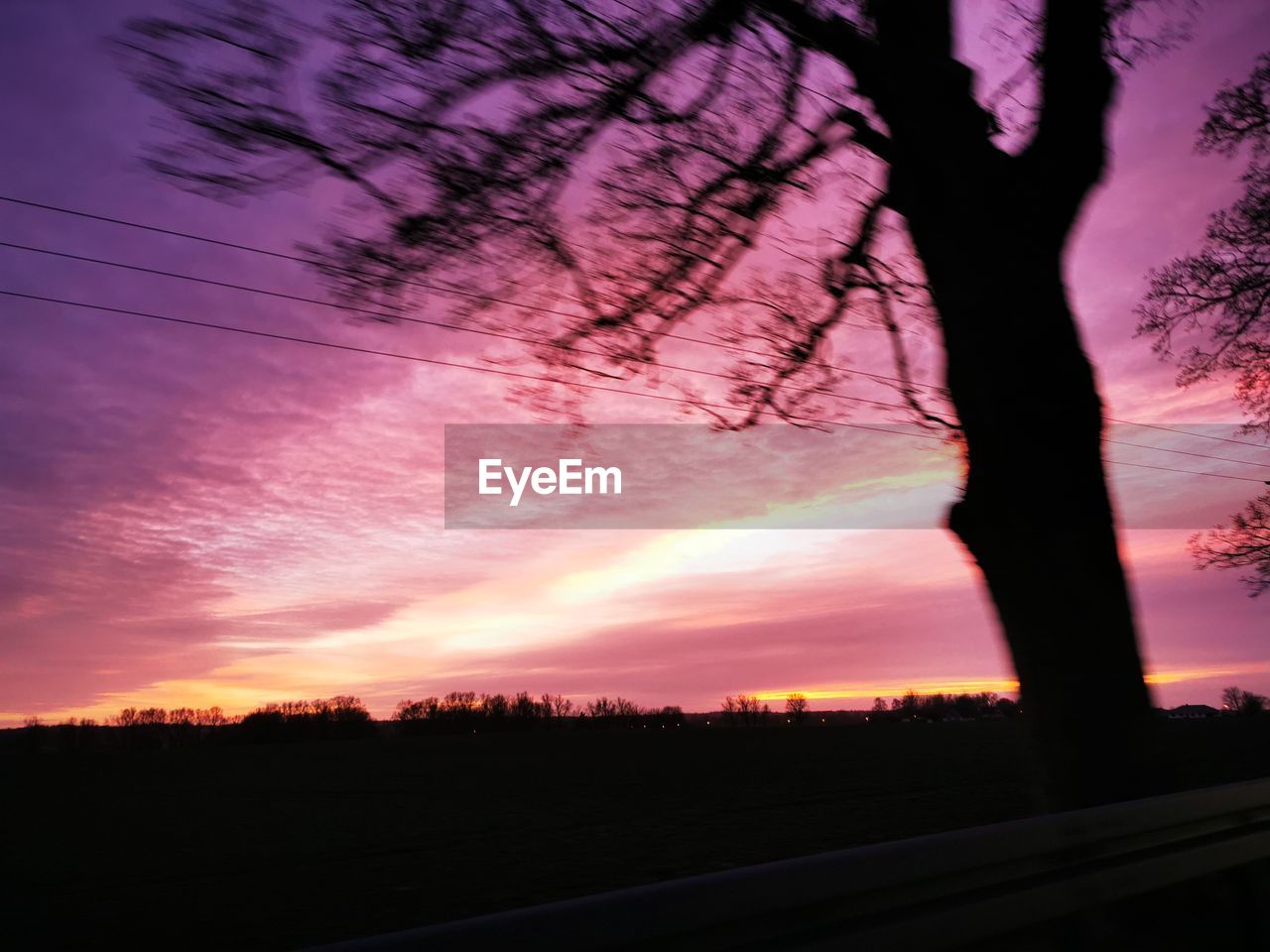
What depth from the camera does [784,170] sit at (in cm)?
650

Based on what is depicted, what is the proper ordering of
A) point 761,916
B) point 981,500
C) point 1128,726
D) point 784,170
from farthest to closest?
point 784,170, point 981,500, point 1128,726, point 761,916

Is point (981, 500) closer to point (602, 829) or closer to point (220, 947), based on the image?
point (220, 947)

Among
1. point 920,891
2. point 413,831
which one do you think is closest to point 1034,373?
point 920,891

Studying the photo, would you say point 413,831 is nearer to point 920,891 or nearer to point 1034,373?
point 1034,373

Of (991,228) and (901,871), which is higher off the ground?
(991,228)

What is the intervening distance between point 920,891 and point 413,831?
13106mm

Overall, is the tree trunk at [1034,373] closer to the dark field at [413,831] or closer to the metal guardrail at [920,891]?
the metal guardrail at [920,891]

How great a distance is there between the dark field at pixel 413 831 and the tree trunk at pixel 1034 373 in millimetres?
596

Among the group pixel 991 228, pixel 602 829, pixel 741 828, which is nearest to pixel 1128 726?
pixel 991 228

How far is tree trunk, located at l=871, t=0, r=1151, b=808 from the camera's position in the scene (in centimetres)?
480

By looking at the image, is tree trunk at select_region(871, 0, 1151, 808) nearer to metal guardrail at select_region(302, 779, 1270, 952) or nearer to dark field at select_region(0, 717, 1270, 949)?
metal guardrail at select_region(302, 779, 1270, 952)

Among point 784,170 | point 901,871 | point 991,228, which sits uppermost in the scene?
point 784,170

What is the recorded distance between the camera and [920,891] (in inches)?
128

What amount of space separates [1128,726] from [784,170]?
4087 millimetres
